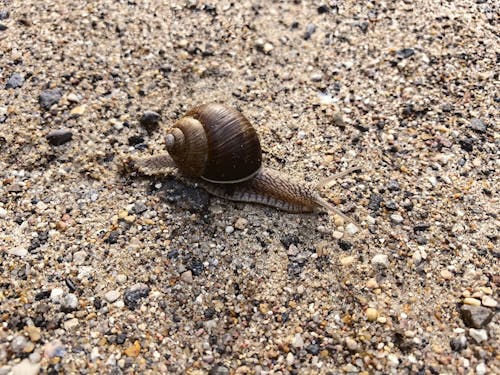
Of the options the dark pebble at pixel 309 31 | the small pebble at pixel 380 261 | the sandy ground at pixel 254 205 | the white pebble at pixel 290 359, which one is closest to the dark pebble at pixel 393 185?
the sandy ground at pixel 254 205

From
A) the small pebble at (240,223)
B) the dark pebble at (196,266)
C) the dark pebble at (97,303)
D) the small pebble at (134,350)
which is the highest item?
the small pebble at (240,223)

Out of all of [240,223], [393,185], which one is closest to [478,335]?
[393,185]

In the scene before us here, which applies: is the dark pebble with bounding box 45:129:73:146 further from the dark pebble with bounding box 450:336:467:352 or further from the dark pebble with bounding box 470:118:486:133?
the dark pebble with bounding box 470:118:486:133

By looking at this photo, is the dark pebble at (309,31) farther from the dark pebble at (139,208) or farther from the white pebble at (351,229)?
the dark pebble at (139,208)

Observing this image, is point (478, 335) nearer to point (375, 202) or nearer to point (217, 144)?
point (375, 202)

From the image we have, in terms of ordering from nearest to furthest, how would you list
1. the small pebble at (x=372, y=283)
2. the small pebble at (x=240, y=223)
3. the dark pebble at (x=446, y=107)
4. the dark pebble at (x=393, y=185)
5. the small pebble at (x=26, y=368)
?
the small pebble at (x=26, y=368) < the small pebble at (x=372, y=283) < the small pebble at (x=240, y=223) < the dark pebble at (x=393, y=185) < the dark pebble at (x=446, y=107)

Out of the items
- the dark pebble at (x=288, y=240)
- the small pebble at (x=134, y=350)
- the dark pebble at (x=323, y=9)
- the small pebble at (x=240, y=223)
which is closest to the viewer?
the small pebble at (x=134, y=350)

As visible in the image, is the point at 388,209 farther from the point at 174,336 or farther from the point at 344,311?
the point at 174,336

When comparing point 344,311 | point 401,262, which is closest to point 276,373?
point 344,311
